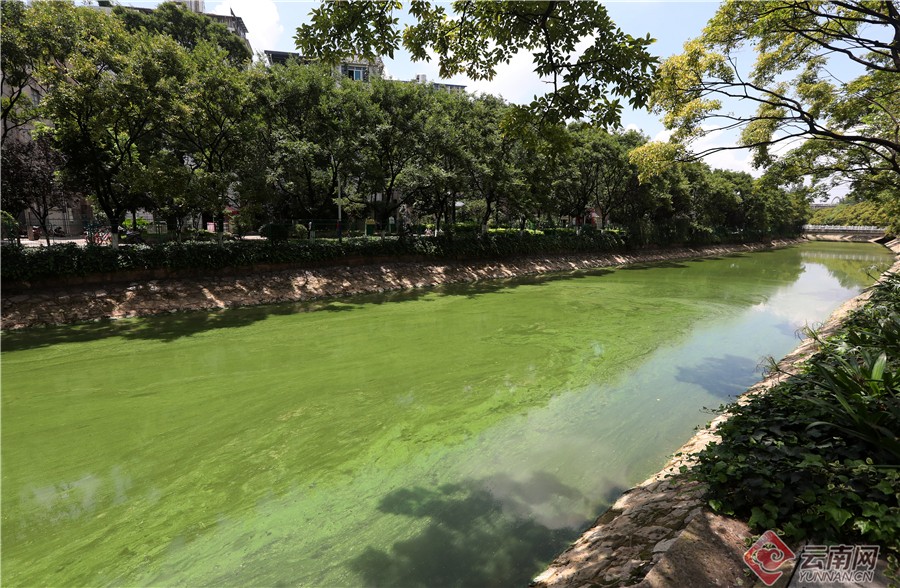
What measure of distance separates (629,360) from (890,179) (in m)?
11.4

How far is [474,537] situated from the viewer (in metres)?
3.30

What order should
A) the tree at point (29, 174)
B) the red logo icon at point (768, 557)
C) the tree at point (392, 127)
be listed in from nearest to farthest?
the red logo icon at point (768, 557)
the tree at point (29, 174)
the tree at point (392, 127)

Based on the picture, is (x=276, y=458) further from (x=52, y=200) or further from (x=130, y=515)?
(x=52, y=200)

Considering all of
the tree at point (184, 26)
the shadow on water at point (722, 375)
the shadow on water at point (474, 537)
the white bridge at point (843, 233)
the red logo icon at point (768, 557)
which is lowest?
the shadow on water at point (474, 537)

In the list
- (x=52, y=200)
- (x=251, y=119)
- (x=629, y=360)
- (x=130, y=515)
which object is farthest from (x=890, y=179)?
(x=52, y=200)

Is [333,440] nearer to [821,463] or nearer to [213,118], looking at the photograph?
[821,463]

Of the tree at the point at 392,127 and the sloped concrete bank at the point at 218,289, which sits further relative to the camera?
the tree at the point at 392,127

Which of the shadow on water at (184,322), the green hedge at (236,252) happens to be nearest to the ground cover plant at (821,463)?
the shadow on water at (184,322)

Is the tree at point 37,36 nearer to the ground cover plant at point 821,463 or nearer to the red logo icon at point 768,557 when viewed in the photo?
the ground cover plant at point 821,463

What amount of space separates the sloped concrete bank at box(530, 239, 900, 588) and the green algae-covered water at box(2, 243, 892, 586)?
0.98ft

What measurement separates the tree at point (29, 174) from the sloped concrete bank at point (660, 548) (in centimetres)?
1965

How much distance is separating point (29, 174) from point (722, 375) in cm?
2422

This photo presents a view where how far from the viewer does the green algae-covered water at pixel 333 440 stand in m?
3.12

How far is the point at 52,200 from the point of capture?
1820 cm
